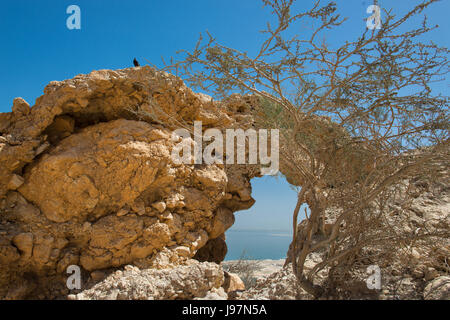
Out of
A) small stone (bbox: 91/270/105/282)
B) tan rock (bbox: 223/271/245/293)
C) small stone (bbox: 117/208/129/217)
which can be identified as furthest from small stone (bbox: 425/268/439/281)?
small stone (bbox: 91/270/105/282)

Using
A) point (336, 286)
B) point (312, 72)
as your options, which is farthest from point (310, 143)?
point (336, 286)

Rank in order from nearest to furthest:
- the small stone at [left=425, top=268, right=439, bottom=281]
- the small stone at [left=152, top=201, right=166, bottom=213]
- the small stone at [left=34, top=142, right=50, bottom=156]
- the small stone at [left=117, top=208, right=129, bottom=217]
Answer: the small stone at [left=425, top=268, right=439, bottom=281], the small stone at [left=34, top=142, right=50, bottom=156], the small stone at [left=117, top=208, right=129, bottom=217], the small stone at [left=152, top=201, right=166, bottom=213]

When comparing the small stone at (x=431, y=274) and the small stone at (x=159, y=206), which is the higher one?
the small stone at (x=159, y=206)

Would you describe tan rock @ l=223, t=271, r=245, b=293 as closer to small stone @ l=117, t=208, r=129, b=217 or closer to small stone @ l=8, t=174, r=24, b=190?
small stone @ l=117, t=208, r=129, b=217

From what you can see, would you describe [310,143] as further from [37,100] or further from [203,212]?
[37,100]

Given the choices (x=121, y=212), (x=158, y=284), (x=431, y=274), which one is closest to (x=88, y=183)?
(x=121, y=212)

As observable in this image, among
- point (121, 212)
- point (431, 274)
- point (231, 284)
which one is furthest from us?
point (231, 284)

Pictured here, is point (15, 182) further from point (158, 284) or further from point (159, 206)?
point (158, 284)

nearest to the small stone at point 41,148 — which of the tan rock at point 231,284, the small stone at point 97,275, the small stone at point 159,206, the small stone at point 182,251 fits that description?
the small stone at point 159,206

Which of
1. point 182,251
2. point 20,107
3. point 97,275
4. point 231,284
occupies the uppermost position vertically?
point 20,107

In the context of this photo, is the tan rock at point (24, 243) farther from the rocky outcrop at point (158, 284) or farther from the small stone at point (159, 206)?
the small stone at point (159, 206)

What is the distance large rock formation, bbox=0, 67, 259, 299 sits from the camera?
4.62m

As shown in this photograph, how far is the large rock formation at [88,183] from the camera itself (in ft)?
15.2

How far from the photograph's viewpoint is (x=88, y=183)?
15.9 feet
